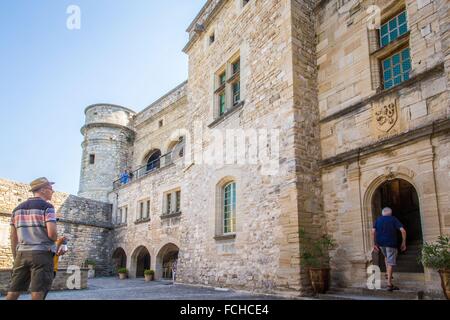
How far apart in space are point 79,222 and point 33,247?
15222mm

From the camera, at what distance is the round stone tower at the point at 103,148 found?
21.3m

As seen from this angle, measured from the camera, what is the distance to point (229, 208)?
403 inches

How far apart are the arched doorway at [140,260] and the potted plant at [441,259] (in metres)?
13.2

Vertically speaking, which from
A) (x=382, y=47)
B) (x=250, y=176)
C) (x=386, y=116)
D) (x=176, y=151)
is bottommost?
(x=250, y=176)

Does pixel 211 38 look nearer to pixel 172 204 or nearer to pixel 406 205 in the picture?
pixel 172 204

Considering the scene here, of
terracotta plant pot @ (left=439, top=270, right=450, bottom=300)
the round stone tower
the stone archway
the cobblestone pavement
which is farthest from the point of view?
the round stone tower

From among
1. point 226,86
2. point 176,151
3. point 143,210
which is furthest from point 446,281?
point 143,210

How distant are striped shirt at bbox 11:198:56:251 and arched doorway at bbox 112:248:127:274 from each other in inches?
614

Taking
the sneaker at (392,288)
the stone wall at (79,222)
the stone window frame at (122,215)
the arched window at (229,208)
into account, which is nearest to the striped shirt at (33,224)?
the sneaker at (392,288)

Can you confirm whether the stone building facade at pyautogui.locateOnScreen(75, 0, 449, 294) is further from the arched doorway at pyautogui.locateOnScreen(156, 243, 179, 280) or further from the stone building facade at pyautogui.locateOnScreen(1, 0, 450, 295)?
the arched doorway at pyautogui.locateOnScreen(156, 243, 179, 280)

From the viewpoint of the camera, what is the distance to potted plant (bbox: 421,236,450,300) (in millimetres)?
5181

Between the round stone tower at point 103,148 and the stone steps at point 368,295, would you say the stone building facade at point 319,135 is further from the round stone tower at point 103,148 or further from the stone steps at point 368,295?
the round stone tower at point 103,148

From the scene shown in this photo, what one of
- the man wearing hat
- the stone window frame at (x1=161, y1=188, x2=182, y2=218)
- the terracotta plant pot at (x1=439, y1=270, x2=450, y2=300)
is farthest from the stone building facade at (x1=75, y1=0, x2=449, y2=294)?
the man wearing hat
